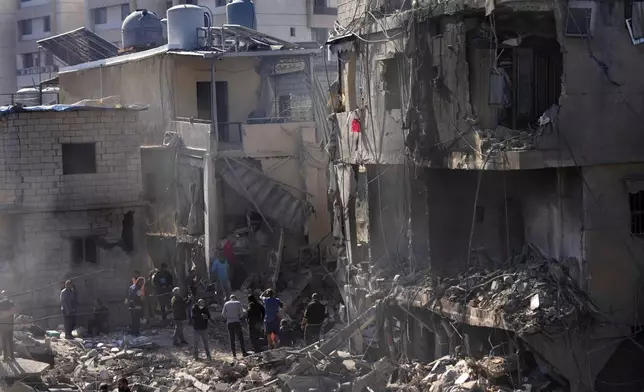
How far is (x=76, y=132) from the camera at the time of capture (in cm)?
2714

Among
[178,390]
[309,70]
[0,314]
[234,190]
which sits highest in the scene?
[309,70]

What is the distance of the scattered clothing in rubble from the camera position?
25.1 metres

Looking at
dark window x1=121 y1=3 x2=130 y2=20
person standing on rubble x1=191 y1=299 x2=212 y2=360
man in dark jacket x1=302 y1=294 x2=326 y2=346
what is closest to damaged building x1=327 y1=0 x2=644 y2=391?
man in dark jacket x1=302 y1=294 x2=326 y2=346

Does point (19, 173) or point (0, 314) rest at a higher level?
point (19, 173)

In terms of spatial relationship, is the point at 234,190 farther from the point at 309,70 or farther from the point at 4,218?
the point at 4,218

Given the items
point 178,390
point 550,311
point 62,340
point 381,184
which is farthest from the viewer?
point 62,340

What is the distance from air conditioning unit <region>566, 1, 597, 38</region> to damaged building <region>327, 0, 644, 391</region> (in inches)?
0.8

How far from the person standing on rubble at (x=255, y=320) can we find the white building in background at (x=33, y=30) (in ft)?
125

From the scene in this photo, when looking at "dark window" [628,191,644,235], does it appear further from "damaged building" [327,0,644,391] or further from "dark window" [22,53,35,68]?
"dark window" [22,53,35,68]

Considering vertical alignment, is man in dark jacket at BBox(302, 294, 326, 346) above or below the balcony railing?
below

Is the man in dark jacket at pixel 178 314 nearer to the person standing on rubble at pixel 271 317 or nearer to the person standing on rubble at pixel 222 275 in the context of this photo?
the person standing on rubble at pixel 222 275

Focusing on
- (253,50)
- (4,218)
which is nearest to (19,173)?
(4,218)

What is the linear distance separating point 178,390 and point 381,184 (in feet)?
18.8

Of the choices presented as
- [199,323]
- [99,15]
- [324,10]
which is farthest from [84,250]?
[99,15]
